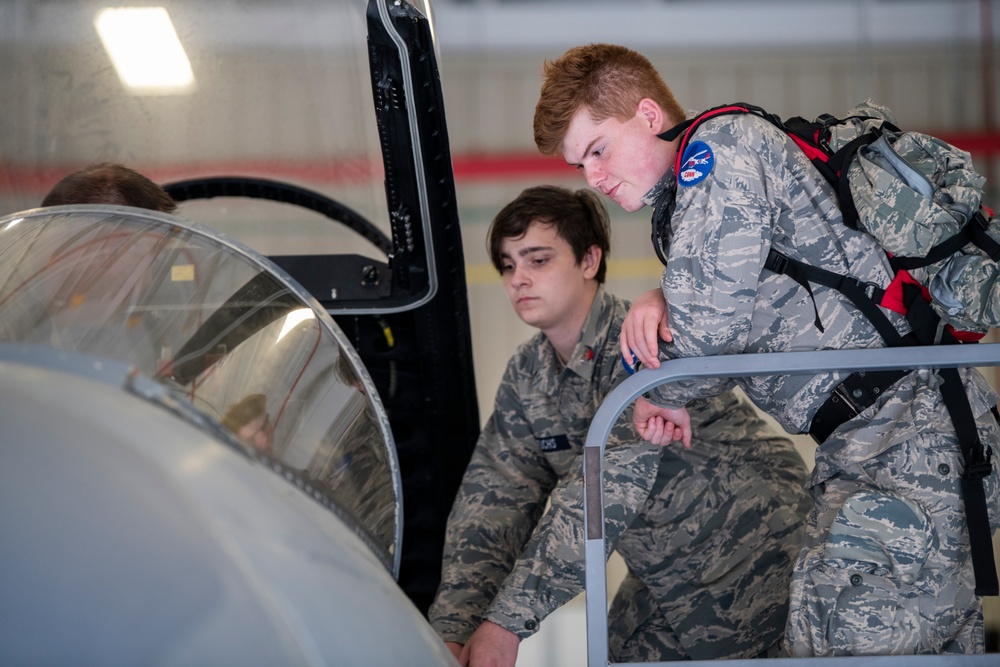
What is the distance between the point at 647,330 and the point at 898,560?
55 centimetres

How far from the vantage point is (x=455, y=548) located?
7.55 feet

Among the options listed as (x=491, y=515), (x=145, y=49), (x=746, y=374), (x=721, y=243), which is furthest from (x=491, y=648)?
(x=145, y=49)

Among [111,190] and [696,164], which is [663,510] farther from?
[111,190]

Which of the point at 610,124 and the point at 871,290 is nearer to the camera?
the point at 871,290

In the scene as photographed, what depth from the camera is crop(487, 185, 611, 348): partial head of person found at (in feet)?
7.98

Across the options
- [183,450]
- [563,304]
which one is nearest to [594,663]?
[183,450]

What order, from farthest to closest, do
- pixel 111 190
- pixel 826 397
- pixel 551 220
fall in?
pixel 551 220
pixel 111 190
pixel 826 397

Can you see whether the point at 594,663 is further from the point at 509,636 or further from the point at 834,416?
the point at 834,416

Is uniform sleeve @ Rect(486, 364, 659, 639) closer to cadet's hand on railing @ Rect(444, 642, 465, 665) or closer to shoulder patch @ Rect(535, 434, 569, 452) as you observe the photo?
cadet's hand on railing @ Rect(444, 642, 465, 665)

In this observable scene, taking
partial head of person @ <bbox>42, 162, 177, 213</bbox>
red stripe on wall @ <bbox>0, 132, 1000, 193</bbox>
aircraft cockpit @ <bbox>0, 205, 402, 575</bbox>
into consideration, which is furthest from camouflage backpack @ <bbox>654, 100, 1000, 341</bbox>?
partial head of person @ <bbox>42, 162, 177, 213</bbox>

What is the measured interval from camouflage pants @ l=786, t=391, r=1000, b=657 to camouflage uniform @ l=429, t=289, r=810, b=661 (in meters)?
0.67

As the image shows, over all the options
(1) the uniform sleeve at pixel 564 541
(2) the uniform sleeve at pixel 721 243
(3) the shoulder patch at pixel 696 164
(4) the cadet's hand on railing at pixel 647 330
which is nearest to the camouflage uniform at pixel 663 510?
(1) the uniform sleeve at pixel 564 541

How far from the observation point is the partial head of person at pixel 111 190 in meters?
2.24

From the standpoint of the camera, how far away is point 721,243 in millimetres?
1564
